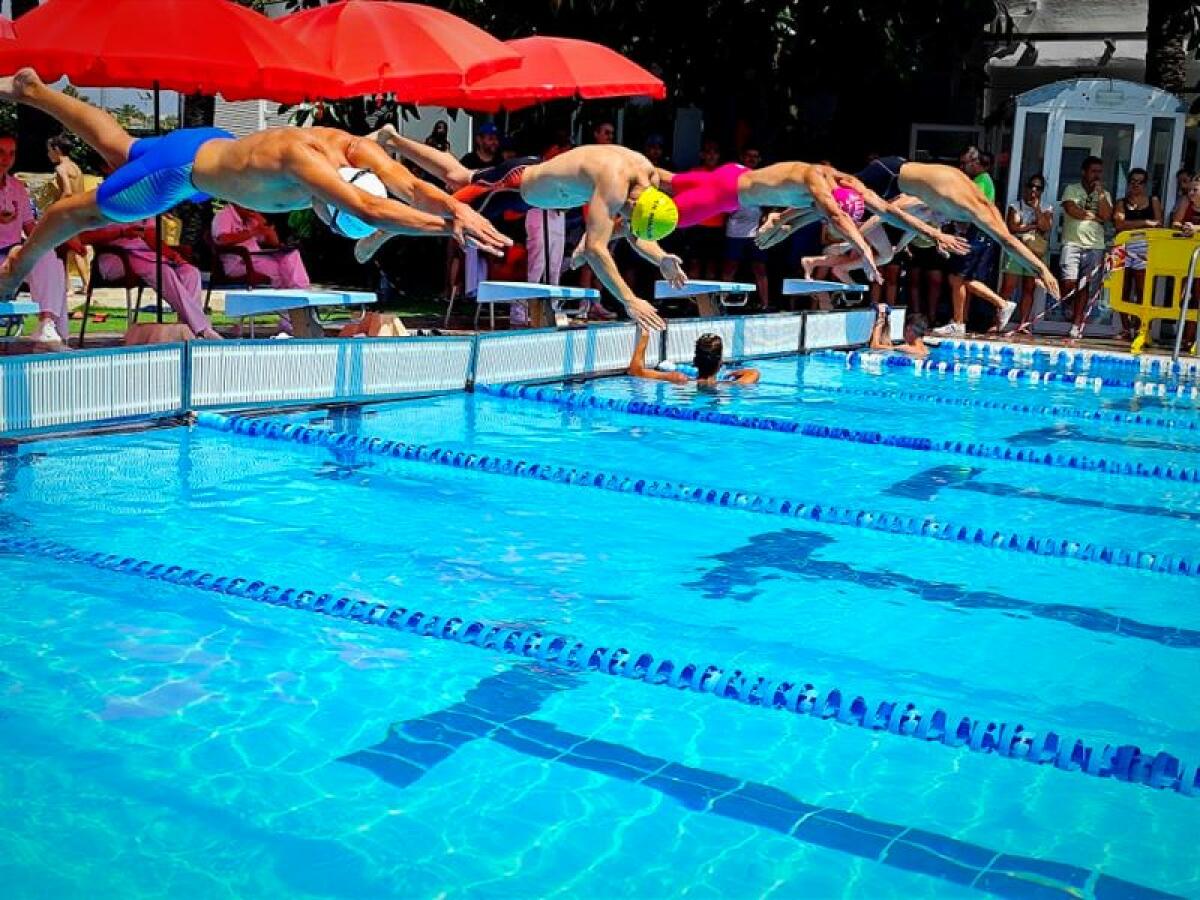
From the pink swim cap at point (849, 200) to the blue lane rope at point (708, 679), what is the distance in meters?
6.23

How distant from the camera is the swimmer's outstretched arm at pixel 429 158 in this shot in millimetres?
9594

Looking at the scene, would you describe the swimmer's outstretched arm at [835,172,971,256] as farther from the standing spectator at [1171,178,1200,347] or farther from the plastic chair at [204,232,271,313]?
the standing spectator at [1171,178,1200,347]

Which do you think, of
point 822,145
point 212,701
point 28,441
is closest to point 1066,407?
point 822,145

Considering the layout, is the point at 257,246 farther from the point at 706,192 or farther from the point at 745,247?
the point at 745,247

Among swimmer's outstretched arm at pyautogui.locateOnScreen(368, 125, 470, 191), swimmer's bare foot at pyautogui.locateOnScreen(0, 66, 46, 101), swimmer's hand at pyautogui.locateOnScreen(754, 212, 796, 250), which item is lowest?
swimmer's hand at pyautogui.locateOnScreen(754, 212, 796, 250)

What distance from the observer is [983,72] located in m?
17.0

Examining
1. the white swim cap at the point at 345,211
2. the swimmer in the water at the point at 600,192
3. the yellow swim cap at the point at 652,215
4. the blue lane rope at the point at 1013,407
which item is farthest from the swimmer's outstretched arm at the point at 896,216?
the white swim cap at the point at 345,211

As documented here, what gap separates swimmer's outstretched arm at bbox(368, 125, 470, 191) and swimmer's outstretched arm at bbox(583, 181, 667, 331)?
3.70 ft

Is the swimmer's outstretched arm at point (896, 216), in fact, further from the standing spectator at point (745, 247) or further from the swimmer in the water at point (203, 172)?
the swimmer in the water at point (203, 172)

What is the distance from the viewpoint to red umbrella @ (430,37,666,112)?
1289cm

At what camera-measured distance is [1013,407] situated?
36.6 feet

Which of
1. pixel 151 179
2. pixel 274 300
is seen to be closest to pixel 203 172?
pixel 151 179

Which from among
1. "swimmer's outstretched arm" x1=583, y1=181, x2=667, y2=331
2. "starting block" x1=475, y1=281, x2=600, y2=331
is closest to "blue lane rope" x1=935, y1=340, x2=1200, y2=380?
"starting block" x1=475, y1=281, x2=600, y2=331

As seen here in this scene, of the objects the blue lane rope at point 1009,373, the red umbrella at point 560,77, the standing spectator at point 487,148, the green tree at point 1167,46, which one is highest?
the green tree at point 1167,46
